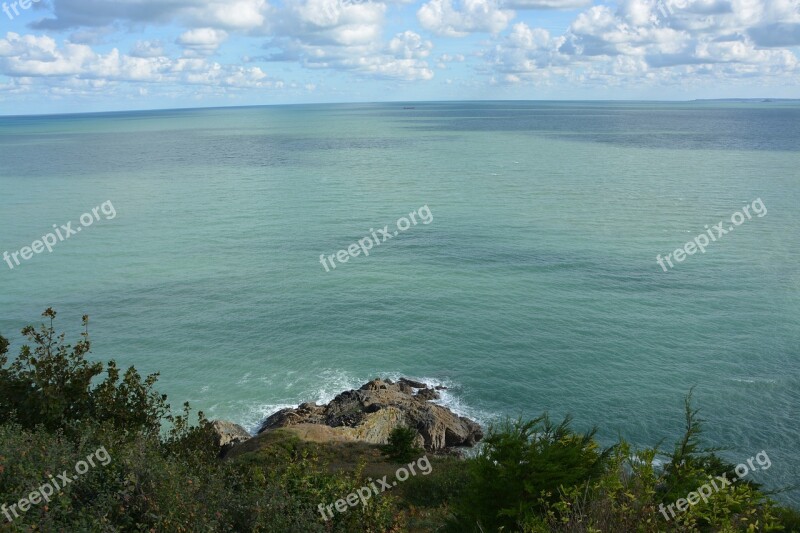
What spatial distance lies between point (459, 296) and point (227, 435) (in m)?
27.2

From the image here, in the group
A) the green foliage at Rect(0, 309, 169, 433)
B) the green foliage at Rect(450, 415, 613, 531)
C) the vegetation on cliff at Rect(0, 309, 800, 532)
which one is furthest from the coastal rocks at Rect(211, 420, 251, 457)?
the green foliage at Rect(450, 415, 613, 531)

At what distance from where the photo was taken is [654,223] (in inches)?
3137

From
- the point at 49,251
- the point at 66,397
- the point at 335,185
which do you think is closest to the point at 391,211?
the point at 335,185

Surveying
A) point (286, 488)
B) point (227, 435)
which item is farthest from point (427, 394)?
point (286, 488)

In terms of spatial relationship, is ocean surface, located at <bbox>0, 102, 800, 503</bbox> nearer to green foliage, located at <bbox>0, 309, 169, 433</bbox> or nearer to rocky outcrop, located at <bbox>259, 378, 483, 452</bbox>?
rocky outcrop, located at <bbox>259, 378, 483, 452</bbox>

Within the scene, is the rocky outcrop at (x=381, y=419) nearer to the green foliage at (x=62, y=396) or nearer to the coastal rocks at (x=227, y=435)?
the coastal rocks at (x=227, y=435)

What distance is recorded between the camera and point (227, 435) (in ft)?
114

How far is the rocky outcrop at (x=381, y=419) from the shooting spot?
36.5m

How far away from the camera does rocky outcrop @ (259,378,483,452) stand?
36.5 meters

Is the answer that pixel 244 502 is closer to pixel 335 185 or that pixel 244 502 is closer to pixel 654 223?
pixel 654 223

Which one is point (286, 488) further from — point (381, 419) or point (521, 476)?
point (381, 419)

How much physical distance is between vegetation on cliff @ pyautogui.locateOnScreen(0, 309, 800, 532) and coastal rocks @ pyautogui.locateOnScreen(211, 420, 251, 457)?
34.5 ft

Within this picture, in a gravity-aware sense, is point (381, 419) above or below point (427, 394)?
above

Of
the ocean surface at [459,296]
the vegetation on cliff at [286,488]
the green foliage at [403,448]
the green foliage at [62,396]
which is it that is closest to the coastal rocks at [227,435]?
the ocean surface at [459,296]
